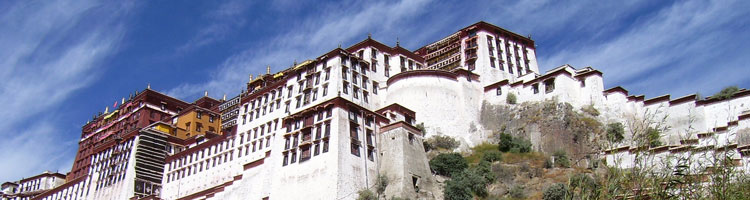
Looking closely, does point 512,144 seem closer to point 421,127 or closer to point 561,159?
point 561,159

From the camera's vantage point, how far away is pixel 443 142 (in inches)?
2253

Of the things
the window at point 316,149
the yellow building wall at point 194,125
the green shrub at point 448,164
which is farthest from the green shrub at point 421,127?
the yellow building wall at point 194,125

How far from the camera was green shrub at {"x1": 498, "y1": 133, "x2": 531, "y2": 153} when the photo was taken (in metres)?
54.4

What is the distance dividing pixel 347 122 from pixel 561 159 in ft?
51.3

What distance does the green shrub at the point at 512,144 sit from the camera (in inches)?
2141

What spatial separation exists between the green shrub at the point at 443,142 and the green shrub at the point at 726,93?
20.0 m

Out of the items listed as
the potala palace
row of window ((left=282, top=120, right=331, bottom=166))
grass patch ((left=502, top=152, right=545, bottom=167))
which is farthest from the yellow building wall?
grass patch ((left=502, top=152, right=545, bottom=167))

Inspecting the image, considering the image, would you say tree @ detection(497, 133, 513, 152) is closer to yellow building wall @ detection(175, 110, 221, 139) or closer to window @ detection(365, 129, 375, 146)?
window @ detection(365, 129, 375, 146)

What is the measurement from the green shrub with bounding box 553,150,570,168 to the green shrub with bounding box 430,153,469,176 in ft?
21.3

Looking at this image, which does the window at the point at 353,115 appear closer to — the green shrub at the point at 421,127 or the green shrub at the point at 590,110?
the green shrub at the point at 421,127

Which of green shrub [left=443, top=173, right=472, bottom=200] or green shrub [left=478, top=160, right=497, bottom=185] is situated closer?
green shrub [left=443, top=173, right=472, bottom=200]

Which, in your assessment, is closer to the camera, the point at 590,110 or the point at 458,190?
the point at 458,190

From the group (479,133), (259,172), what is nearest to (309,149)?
(259,172)

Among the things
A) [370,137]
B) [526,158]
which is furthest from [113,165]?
[526,158]
